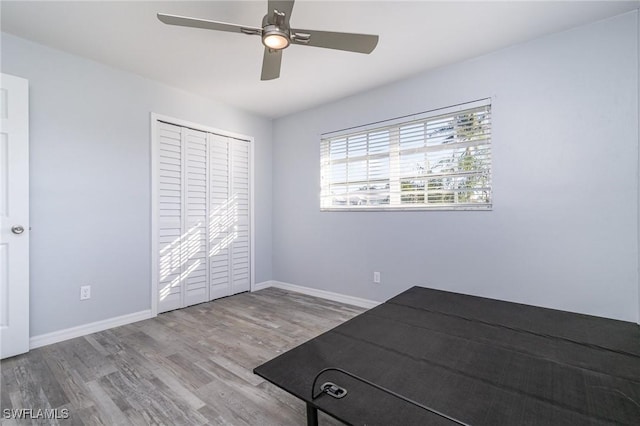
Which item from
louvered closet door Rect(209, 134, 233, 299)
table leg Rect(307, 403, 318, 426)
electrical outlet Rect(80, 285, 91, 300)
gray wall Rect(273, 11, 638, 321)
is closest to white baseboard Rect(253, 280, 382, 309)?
gray wall Rect(273, 11, 638, 321)

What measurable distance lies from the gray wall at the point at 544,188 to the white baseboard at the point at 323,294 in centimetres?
15

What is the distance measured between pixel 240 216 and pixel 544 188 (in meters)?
3.26

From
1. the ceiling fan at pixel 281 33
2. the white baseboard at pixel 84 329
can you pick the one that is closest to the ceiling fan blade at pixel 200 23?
the ceiling fan at pixel 281 33

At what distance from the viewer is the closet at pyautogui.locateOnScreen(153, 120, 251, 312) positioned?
3143 millimetres

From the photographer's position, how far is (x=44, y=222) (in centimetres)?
240

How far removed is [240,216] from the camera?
393cm

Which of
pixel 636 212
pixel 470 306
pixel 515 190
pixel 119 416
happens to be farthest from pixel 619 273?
pixel 119 416

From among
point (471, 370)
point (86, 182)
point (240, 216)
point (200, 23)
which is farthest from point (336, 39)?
point (240, 216)

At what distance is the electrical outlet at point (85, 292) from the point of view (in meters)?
2.59

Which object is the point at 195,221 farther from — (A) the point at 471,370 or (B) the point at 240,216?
(A) the point at 471,370

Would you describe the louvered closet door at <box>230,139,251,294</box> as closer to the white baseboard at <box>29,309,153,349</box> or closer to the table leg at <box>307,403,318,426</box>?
the white baseboard at <box>29,309,153,349</box>

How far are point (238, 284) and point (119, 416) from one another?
231cm

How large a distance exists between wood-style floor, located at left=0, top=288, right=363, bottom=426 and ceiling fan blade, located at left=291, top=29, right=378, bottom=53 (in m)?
2.06

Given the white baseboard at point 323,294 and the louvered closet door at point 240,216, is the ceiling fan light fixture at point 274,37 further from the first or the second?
the white baseboard at point 323,294
